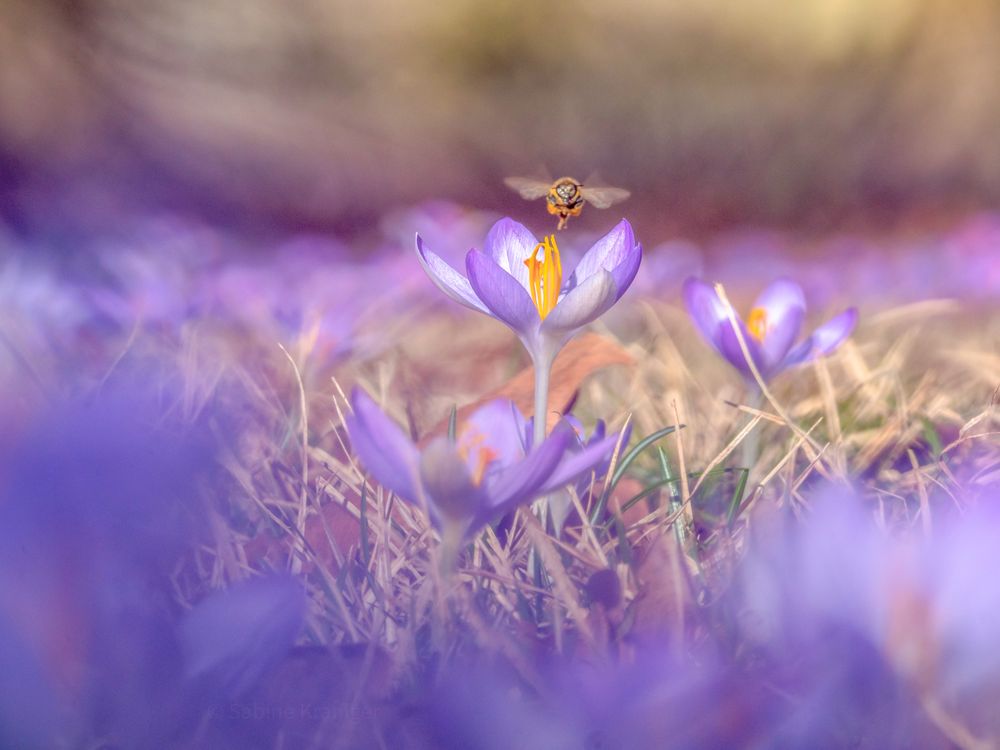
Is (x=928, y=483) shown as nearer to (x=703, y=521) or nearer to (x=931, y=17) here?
(x=703, y=521)

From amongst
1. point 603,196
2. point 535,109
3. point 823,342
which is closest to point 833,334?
point 823,342

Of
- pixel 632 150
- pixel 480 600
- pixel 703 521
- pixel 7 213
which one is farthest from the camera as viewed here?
pixel 632 150

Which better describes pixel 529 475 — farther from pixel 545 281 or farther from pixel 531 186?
pixel 531 186

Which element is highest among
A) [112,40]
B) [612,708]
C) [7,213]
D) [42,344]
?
[112,40]

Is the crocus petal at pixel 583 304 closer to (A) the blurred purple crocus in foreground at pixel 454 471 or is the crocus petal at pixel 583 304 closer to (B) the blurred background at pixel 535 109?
(A) the blurred purple crocus in foreground at pixel 454 471

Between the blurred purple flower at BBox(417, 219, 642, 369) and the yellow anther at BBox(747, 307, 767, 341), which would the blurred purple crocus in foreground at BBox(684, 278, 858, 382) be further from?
the blurred purple flower at BBox(417, 219, 642, 369)

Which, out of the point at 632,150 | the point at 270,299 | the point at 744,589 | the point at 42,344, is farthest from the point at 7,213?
the point at 744,589
